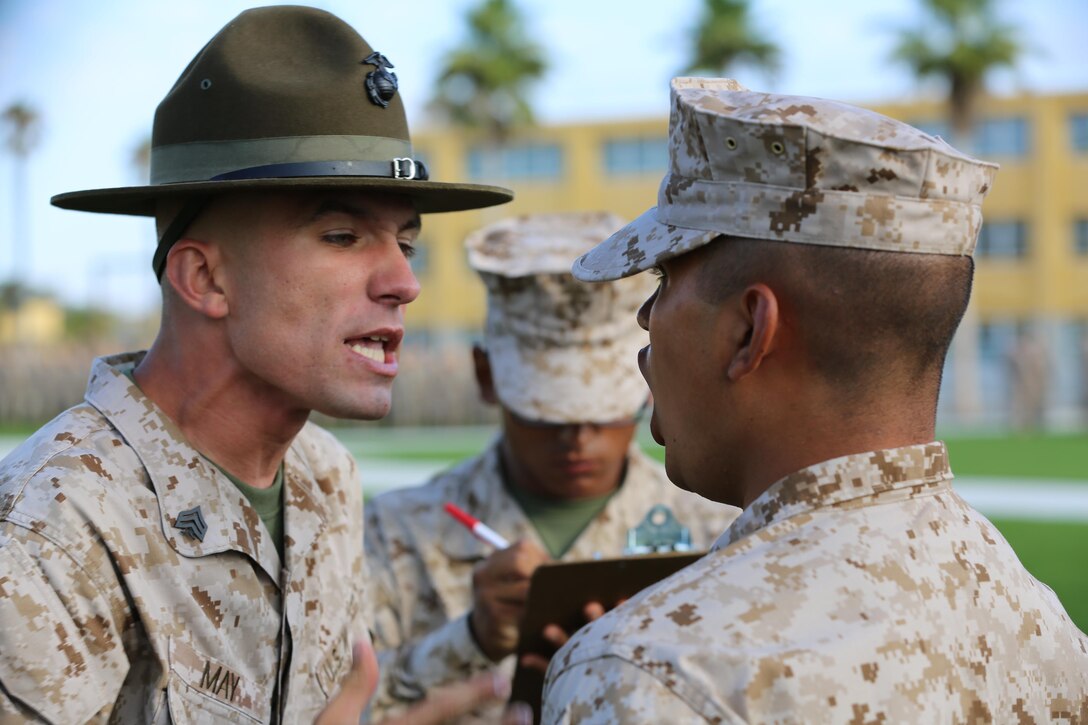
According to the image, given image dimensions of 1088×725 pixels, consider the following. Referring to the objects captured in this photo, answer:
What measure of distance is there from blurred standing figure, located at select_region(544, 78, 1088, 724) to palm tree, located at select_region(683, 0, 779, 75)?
43.0m

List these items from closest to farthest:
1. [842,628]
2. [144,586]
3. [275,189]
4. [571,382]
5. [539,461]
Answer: [842,628] < [144,586] < [275,189] < [571,382] < [539,461]

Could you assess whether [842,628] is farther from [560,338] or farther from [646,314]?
[560,338]

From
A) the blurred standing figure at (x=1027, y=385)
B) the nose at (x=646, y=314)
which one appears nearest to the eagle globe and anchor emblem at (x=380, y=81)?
the nose at (x=646, y=314)

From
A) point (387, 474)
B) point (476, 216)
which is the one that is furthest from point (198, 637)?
point (476, 216)

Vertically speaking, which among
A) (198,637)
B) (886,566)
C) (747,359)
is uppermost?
(747,359)

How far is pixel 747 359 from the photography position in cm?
175

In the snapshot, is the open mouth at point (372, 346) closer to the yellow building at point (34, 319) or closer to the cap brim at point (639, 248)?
the cap brim at point (639, 248)

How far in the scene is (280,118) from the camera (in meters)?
2.48

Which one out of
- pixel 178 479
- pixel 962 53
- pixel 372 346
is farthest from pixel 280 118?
pixel 962 53

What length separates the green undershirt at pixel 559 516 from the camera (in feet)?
13.0

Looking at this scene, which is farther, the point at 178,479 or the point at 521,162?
the point at 521,162

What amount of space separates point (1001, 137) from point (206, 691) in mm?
43777

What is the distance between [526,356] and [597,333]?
23 centimetres

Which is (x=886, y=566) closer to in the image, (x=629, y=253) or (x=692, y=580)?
(x=692, y=580)
